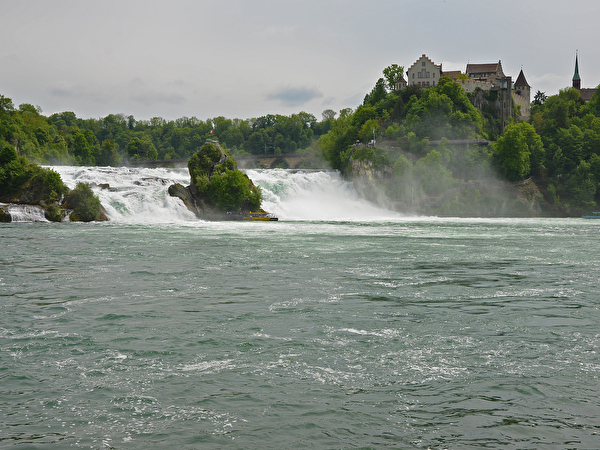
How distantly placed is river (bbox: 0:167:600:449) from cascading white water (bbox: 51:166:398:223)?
101 feet

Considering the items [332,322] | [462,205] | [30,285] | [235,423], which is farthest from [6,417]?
[462,205]

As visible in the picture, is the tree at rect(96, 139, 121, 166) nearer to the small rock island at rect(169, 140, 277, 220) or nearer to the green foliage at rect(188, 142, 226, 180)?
the green foliage at rect(188, 142, 226, 180)

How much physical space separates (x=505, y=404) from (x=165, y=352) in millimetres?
5774

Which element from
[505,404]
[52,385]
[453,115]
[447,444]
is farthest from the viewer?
[453,115]

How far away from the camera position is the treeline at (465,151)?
3118 inches

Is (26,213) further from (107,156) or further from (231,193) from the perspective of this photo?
(107,156)

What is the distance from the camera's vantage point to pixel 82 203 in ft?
162

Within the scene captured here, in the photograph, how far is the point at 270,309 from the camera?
1403 cm

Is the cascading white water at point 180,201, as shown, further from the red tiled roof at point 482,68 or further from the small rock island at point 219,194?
the red tiled roof at point 482,68

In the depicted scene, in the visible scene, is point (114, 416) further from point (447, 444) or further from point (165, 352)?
point (447, 444)

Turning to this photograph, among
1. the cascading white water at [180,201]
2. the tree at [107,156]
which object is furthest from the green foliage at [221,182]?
the tree at [107,156]

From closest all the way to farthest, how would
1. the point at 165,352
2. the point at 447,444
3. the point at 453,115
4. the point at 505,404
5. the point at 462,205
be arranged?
the point at 447,444 → the point at 505,404 → the point at 165,352 → the point at 462,205 → the point at 453,115

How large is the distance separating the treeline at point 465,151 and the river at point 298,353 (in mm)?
57260

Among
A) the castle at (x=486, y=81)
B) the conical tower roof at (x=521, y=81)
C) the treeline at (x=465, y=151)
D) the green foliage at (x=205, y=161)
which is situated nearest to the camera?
the green foliage at (x=205, y=161)
